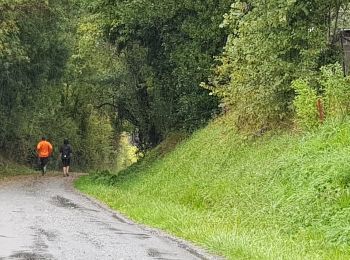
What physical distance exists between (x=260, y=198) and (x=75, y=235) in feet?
14.8

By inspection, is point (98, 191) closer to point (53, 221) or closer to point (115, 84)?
point (53, 221)

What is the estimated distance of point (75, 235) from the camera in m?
12.8

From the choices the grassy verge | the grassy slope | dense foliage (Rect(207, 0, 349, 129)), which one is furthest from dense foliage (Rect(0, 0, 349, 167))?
the grassy verge

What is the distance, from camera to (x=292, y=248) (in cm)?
1122

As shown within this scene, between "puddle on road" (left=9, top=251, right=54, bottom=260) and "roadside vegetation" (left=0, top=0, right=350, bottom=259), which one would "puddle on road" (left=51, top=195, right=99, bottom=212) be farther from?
"puddle on road" (left=9, top=251, right=54, bottom=260)

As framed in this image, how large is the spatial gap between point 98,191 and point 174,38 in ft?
29.7

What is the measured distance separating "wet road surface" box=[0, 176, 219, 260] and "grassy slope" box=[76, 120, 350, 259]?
721mm

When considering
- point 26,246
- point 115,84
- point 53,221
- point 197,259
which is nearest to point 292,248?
point 197,259

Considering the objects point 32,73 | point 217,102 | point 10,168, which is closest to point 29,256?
point 217,102

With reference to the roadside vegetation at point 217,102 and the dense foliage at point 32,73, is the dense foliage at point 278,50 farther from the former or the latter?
the dense foliage at point 32,73

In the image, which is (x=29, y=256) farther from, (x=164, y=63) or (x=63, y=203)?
(x=164, y=63)

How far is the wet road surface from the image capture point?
10.8m

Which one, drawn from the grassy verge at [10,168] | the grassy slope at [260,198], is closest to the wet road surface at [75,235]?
the grassy slope at [260,198]

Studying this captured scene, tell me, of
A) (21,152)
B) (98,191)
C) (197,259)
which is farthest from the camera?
(21,152)
